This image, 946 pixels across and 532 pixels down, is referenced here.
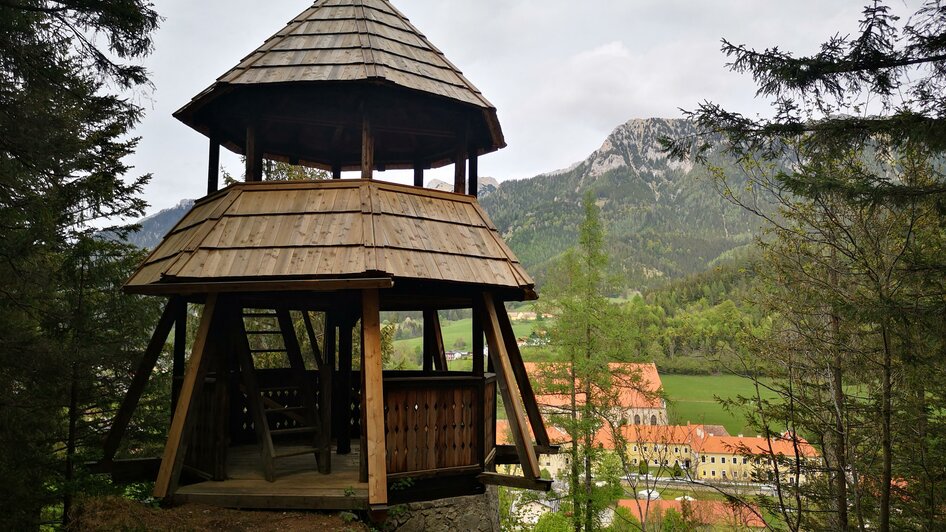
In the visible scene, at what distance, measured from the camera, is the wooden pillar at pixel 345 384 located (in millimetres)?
8852

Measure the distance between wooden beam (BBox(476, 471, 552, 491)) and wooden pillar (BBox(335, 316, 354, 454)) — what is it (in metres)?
2.66

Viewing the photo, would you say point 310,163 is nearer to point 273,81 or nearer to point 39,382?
point 273,81

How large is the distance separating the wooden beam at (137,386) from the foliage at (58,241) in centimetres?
168

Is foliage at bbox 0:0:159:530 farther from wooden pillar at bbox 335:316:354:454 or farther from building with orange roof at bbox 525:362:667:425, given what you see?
building with orange roof at bbox 525:362:667:425

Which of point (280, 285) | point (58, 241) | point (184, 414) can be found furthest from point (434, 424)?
point (58, 241)

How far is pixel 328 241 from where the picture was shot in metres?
6.71

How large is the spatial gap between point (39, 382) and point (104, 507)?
267 inches

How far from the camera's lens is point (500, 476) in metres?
6.86

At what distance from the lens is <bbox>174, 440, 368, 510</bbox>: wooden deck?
6109 millimetres

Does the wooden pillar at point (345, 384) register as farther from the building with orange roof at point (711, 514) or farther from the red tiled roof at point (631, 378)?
the red tiled roof at point (631, 378)

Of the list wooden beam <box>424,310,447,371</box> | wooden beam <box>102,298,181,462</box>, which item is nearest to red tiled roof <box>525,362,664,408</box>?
wooden beam <box>424,310,447,371</box>

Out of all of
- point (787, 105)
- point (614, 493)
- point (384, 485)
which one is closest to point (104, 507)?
point (384, 485)

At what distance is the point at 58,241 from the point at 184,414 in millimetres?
7717

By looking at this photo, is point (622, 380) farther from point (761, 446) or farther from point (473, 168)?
point (473, 168)
